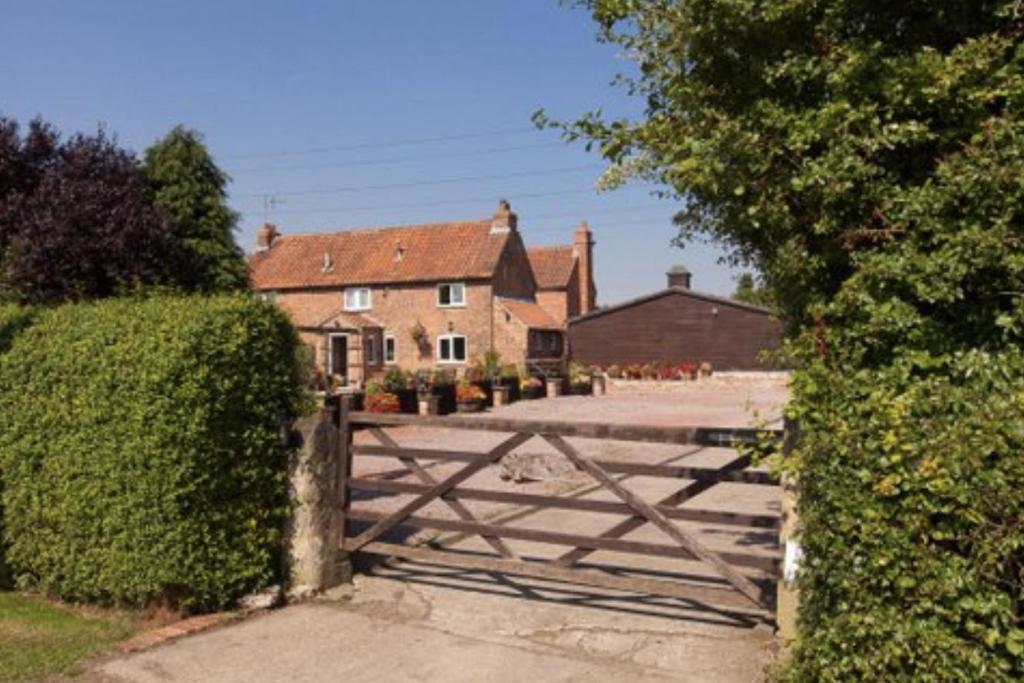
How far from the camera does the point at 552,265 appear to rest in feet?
175

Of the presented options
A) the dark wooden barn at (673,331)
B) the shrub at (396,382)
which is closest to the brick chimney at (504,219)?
the dark wooden barn at (673,331)

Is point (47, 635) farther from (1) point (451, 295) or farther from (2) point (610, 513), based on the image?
(1) point (451, 295)

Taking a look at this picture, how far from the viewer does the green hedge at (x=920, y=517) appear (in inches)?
133

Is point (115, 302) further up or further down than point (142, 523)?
further up

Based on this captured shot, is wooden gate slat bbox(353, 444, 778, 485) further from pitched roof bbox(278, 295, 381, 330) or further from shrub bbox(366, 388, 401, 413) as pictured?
pitched roof bbox(278, 295, 381, 330)

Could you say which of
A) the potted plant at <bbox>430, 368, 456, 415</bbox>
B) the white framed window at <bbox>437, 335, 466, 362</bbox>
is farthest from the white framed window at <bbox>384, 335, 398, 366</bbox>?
the potted plant at <bbox>430, 368, 456, 415</bbox>

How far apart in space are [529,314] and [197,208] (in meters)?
33.1

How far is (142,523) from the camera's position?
593 cm

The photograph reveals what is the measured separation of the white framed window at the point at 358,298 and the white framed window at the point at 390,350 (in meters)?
2.06

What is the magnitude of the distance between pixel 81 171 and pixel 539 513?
619 centimetres

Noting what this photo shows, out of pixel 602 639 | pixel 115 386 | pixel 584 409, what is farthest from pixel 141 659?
pixel 584 409

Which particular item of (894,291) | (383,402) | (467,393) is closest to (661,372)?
→ (467,393)

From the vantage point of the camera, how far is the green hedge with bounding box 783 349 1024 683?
3.38 metres

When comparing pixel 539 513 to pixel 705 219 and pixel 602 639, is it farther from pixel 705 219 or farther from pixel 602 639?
pixel 705 219
